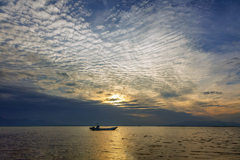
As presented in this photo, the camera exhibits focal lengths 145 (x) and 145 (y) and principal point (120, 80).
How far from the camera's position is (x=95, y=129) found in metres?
146

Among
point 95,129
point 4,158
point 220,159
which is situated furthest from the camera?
point 95,129

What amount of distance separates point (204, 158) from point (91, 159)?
24.0 m

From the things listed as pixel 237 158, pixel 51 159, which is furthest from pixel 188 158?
pixel 51 159

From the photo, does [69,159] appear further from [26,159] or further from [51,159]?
[26,159]

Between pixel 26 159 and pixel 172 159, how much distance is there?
102 feet

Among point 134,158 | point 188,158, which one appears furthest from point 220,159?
point 134,158

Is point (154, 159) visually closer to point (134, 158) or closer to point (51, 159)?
point (134, 158)

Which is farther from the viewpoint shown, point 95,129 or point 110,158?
point 95,129

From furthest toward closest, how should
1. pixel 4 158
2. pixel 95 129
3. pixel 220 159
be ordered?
pixel 95 129 < pixel 4 158 < pixel 220 159

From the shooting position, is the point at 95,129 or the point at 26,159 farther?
the point at 95,129

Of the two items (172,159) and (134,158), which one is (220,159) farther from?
(134,158)

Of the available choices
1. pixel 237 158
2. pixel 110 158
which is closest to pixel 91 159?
pixel 110 158

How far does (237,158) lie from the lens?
3053cm

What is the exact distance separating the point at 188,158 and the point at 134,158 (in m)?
11.5
